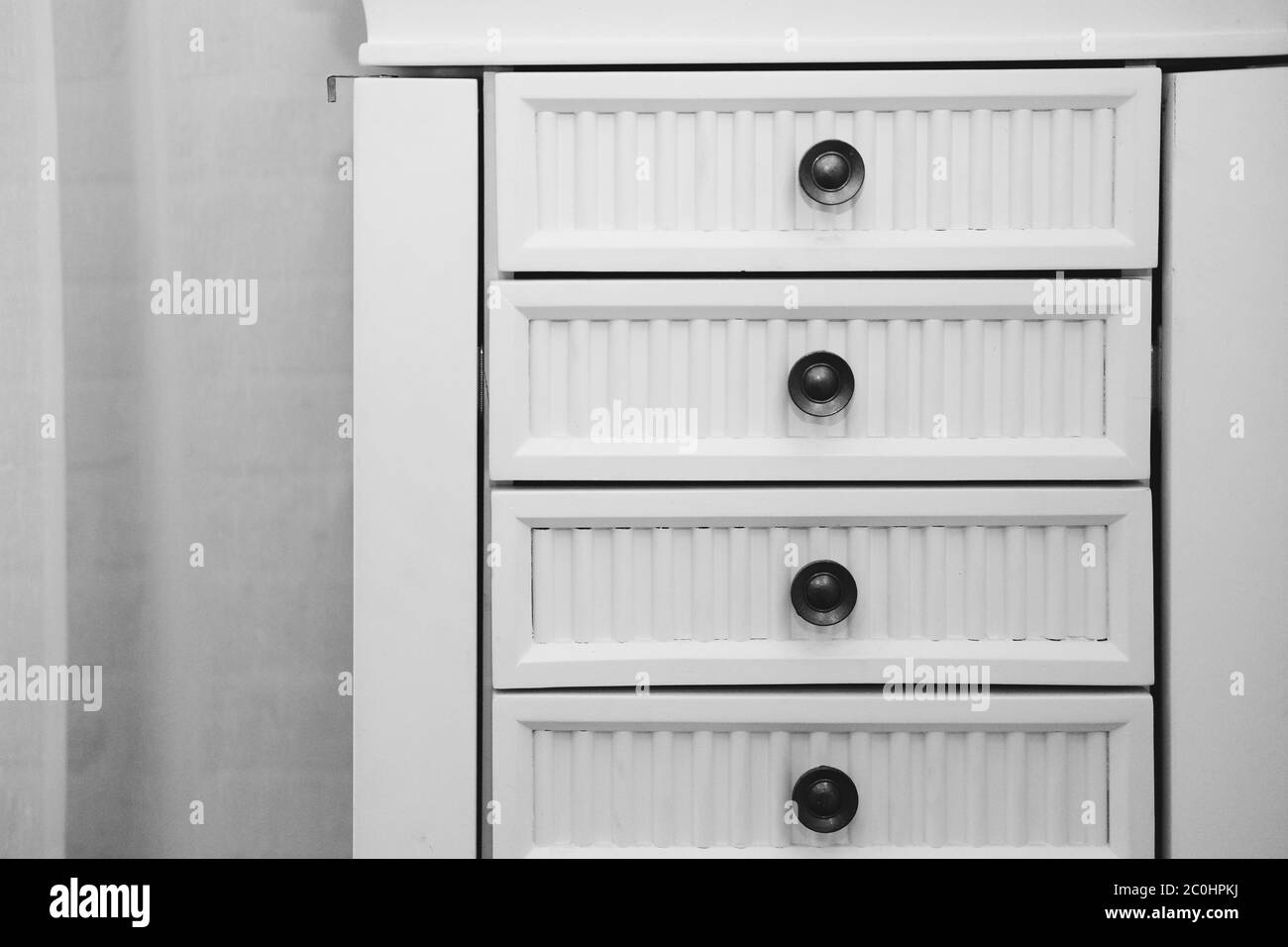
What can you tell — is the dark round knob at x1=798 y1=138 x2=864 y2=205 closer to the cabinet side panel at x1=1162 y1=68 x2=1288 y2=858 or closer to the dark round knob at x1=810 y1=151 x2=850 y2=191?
the dark round knob at x1=810 y1=151 x2=850 y2=191

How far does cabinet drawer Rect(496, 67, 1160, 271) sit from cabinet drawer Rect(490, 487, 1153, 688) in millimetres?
172

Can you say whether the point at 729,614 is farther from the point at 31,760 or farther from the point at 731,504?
the point at 31,760

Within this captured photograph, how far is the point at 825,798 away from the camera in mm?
608

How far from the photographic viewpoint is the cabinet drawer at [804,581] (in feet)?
2.03

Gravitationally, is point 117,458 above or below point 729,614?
above

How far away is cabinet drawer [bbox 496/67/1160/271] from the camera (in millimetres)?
609

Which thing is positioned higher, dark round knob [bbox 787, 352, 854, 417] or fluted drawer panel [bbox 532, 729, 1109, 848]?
dark round knob [bbox 787, 352, 854, 417]

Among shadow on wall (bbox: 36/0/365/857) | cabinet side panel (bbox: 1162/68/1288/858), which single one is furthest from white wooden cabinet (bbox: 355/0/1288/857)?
shadow on wall (bbox: 36/0/365/857)

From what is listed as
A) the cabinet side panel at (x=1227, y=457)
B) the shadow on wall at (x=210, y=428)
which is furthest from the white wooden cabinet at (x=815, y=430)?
the shadow on wall at (x=210, y=428)

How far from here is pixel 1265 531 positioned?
604 millimetres

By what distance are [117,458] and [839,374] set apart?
31.6 inches

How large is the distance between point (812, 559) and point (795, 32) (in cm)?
38

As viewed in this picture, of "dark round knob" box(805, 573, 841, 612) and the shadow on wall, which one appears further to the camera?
the shadow on wall
